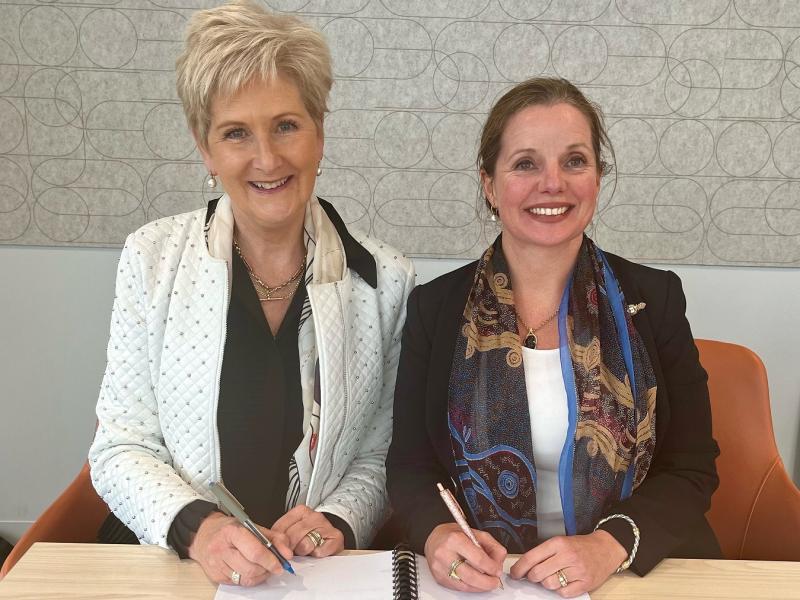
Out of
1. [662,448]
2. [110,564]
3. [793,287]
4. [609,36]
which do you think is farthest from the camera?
[793,287]

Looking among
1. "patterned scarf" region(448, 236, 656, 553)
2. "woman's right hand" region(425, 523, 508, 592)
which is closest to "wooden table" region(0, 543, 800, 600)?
"woman's right hand" region(425, 523, 508, 592)

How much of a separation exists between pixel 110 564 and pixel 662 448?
0.96 metres

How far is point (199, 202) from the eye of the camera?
2201 millimetres

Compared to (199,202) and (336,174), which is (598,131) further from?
(199,202)

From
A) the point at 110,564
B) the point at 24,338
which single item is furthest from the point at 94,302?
the point at 110,564

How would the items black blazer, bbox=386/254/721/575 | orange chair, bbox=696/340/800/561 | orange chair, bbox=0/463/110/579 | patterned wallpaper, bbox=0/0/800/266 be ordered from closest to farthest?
black blazer, bbox=386/254/721/575 < orange chair, bbox=0/463/110/579 < orange chair, bbox=696/340/800/561 < patterned wallpaper, bbox=0/0/800/266

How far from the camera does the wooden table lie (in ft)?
3.32

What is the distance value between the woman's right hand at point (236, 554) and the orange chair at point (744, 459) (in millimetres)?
1044

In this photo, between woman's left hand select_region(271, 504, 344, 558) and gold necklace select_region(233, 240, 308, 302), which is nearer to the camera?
woman's left hand select_region(271, 504, 344, 558)

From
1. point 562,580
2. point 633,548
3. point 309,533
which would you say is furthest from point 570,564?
point 309,533

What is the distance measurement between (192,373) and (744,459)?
119cm

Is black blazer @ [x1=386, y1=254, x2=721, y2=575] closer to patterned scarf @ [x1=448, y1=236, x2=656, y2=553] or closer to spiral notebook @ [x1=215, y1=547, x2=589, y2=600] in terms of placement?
patterned scarf @ [x1=448, y1=236, x2=656, y2=553]

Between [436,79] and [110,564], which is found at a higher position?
[436,79]

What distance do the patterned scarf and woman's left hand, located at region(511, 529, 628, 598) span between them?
0.79ft
